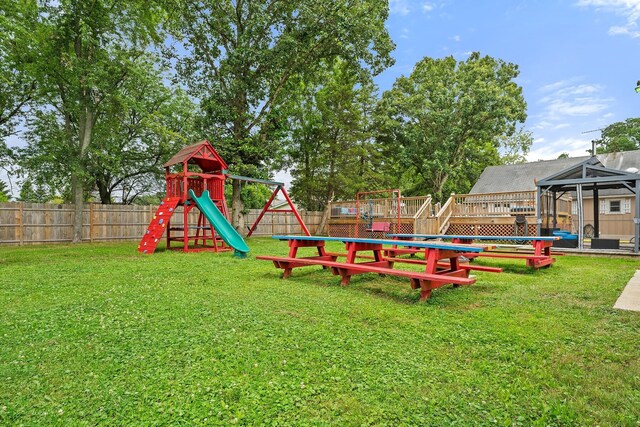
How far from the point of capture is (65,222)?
14633 millimetres

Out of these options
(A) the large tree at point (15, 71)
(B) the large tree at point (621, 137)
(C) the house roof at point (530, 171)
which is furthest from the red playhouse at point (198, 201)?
(B) the large tree at point (621, 137)

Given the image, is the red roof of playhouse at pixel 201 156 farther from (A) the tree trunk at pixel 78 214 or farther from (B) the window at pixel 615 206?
(B) the window at pixel 615 206

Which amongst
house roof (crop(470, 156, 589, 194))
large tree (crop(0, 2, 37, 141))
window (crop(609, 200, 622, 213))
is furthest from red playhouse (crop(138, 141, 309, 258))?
window (crop(609, 200, 622, 213))

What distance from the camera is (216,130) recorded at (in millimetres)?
15391

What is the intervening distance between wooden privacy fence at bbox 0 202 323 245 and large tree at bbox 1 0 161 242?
22.3 inches

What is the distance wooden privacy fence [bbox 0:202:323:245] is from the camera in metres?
13.5

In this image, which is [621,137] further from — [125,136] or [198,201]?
[125,136]

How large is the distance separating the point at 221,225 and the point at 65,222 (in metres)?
8.69

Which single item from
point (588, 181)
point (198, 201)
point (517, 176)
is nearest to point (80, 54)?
point (198, 201)

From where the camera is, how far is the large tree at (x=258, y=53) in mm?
14047

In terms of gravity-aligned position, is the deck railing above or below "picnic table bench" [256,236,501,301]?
above

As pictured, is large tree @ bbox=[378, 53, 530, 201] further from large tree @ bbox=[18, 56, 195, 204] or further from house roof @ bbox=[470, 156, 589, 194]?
large tree @ bbox=[18, 56, 195, 204]

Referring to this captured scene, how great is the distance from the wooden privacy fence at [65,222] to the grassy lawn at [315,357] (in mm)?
11302

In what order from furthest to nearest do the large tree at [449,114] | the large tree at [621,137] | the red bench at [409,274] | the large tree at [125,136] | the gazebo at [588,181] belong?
the large tree at [621,137], the large tree at [449,114], the large tree at [125,136], the gazebo at [588,181], the red bench at [409,274]
